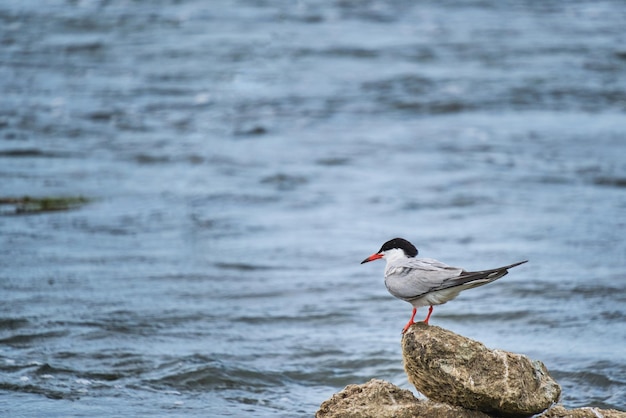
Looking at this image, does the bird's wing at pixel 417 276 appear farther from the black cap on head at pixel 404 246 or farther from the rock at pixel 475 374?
the rock at pixel 475 374

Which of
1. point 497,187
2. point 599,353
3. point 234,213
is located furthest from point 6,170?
point 599,353

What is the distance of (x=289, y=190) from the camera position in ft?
58.3

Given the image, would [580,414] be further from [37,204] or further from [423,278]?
[37,204]

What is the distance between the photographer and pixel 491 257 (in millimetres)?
14375

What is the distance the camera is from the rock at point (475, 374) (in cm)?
705

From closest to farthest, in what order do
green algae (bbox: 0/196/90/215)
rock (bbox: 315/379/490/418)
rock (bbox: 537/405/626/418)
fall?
rock (bbox: 315/379/490/418) → rock (bbox: 537/405/626/418) → green algae (bbox: 0/196/90/215)

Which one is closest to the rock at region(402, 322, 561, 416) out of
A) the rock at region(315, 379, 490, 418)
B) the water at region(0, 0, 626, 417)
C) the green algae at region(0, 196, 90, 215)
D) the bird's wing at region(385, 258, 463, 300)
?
the rock at region(315, 379, 490, 418)

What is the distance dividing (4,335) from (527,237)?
7794 millimetres

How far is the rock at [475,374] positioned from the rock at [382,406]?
10 centimetres

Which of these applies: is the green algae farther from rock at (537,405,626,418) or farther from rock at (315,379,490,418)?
rock at (537,405,626,418)

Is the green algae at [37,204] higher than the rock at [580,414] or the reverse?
higher

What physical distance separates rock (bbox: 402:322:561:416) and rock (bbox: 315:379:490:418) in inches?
3.7

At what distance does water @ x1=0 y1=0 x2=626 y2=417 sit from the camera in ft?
36.3

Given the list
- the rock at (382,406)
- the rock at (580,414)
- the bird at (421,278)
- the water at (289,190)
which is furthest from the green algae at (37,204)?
the rock at (580,414)
